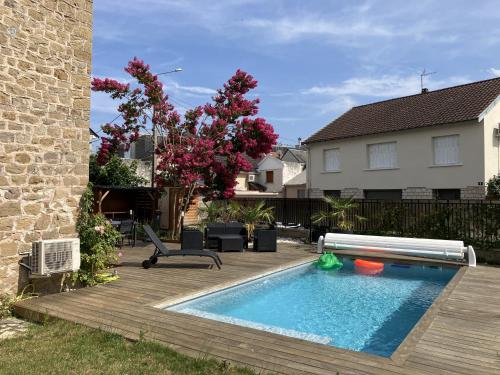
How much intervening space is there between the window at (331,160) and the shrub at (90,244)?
1961 centimetres

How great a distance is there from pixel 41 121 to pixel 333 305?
20.8ft

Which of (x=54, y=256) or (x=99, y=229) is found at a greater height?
(x=99, y=229)

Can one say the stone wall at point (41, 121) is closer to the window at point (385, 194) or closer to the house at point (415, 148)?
the house at point (415, 148)

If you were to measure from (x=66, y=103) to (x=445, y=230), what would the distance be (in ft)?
38.8

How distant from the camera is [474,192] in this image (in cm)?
1933

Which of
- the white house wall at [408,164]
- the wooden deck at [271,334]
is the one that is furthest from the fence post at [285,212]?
the wooden deck at [271,334]

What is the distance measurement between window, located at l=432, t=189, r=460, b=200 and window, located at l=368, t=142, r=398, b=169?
2739 mm

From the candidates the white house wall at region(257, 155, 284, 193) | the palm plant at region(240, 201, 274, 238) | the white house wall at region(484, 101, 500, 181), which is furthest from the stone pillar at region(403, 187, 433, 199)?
the white house wall at region(257, 155, 284, 193)

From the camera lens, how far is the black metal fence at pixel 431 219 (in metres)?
12.1

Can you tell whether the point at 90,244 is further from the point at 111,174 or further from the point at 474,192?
the point at 111,174

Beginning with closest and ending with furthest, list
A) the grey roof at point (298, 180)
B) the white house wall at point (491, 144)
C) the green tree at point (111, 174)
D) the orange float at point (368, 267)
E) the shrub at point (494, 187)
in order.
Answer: the orange float at point (368, 267), the shrub at point (494, 187), the white house wall at point (491, 144), the green tree at point (111, 174), the grey roof at point (298, 180)

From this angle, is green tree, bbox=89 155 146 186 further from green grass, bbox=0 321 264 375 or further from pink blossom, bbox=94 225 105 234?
green grass, bbox=0 321 264 375

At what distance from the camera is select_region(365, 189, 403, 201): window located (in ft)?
73.8

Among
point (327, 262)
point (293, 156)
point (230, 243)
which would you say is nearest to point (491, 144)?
point (327, 262)
